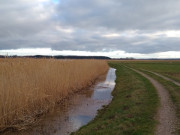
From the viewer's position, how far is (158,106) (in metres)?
6.95

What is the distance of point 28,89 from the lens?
6.54m

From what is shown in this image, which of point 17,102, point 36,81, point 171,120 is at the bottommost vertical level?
point 171,120

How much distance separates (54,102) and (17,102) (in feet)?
7.81

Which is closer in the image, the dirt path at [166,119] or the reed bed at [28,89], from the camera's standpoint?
the dirt path at [166,119]

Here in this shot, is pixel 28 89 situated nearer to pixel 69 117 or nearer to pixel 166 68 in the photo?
pixel 69 117

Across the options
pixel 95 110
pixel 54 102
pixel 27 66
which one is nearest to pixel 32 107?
pixel 54 102

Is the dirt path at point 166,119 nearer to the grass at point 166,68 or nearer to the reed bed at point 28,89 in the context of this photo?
the reed bed at point 28,89

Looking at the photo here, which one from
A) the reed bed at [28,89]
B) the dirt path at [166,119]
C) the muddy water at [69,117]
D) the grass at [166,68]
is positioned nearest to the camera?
the dirt path at [166,119]

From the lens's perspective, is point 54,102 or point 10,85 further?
point 54,102

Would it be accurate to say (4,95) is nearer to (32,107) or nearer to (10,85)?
(10,85)

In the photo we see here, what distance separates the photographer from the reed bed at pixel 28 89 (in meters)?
5.56

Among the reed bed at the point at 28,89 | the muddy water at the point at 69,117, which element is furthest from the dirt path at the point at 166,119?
the reed bed at the point at 28,89

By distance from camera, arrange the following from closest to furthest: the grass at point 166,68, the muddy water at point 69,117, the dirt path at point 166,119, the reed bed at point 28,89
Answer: the dirt path at point 166,119 < the reed bed at point 28,89 < the muddy water at point 69,117 < the grass at point 166,68

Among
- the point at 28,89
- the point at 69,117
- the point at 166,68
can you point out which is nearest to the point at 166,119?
the point at 69,117
